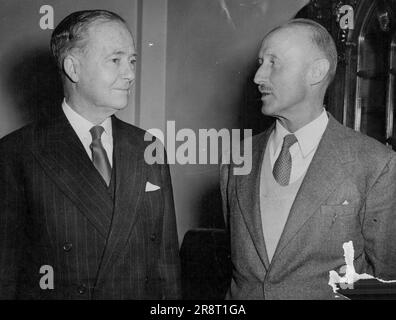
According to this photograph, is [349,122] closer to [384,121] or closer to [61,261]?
[384,121]

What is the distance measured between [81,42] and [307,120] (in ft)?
1.94

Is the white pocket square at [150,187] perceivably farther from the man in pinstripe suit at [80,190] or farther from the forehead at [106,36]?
the forehead at [106,36]

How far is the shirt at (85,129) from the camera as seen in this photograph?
4.15 feet

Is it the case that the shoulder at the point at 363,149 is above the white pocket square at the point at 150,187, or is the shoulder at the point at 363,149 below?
above

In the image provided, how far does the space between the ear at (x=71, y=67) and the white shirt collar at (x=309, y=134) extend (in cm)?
53

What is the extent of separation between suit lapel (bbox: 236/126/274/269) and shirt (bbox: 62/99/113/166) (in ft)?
1.12

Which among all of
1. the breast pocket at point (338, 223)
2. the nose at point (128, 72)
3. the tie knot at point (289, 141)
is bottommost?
the breast pocket at point (338, 223)

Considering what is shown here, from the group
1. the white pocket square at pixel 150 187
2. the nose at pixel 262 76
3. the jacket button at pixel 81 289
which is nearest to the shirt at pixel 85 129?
the white pocket square at pixel 150 187

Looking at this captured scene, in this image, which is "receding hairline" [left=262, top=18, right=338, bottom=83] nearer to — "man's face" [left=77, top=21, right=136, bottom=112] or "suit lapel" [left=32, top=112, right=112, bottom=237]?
"man's face" [left=77, top=21, right=136, bottom=112]

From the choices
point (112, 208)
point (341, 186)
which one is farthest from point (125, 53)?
point (341, 186)

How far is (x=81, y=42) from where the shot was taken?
1234 millimetres

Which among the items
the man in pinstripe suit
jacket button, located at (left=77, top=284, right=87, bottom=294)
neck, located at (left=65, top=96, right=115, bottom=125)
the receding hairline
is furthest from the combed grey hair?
jacket button, located at (left=77, top=284, right=87, bottom=294)

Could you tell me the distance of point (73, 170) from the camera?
1.24 meters

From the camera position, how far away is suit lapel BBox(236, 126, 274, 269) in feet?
4.23
